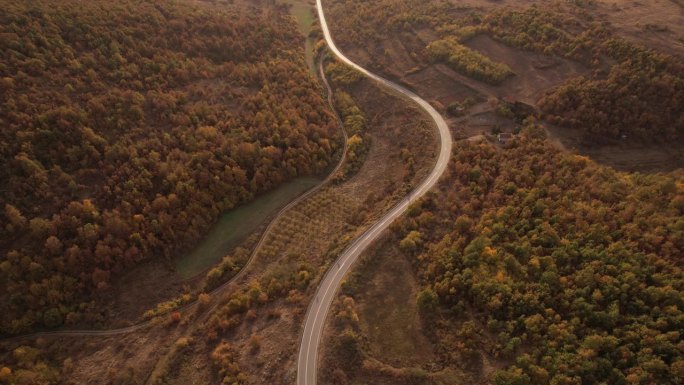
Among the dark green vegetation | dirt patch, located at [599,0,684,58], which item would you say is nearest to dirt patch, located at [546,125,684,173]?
the dark green vegetation

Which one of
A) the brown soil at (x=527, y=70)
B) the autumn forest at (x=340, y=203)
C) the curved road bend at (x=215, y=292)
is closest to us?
the autumn forest at (x=340, y=203)

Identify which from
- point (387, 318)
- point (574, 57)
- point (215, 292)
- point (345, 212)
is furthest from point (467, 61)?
point (215, 292)

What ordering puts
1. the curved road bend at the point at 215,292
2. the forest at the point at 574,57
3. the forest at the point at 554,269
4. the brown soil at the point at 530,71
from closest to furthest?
the forest at the point at 554,269 < the curved road bend at the point at 215,292 < the forest at the point at 574,57 < the brown soil at the point at 530,71

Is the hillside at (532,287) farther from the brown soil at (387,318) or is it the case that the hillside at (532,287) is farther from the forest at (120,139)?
the forest at (120,139)

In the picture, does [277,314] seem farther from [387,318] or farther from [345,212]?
[345,212]

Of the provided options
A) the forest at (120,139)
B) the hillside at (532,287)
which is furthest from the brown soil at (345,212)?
the forest at (120,139)

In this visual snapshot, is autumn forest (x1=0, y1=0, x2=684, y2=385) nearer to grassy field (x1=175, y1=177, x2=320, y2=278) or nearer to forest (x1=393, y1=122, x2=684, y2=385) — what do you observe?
forest (x1=393, y1=122, x2=684, y2=385)
